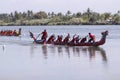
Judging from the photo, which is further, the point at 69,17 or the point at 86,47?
the point at 69,17

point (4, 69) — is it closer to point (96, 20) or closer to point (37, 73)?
point (37, 73)

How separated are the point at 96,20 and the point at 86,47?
137 metres

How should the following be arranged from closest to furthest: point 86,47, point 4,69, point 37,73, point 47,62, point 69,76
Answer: point 69,76
point 37,73
point 4,69
point 47,62
point 86,47

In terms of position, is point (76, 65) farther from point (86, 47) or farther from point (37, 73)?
point (86, 47)

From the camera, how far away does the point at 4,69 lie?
70.6 ft

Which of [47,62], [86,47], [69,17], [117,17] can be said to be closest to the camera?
[47,62]

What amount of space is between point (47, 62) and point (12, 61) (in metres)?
2.19

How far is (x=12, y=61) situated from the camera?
24.9m

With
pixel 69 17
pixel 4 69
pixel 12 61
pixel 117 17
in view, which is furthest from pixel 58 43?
→ pixel 69 17

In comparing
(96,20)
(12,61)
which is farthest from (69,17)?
(12,61)

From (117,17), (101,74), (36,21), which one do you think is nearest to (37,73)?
(101,74)

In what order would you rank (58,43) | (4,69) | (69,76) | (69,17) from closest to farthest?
(69,76) < (4,69) < (58,43) < (69,17)

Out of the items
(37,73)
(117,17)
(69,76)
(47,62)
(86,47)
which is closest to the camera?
(69,76)

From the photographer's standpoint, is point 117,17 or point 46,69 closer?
point 46,69
